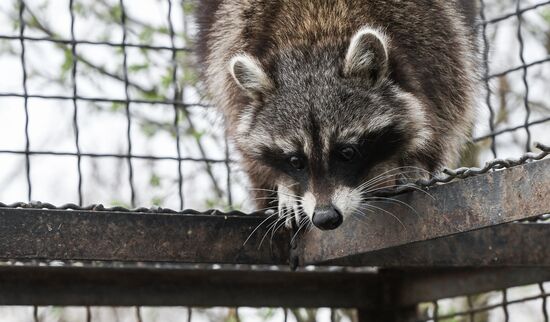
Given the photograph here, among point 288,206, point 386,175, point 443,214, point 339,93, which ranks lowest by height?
point 443,214

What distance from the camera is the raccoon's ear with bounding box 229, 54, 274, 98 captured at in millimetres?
4901

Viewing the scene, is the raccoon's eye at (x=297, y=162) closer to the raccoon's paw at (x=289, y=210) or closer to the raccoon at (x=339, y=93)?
the raccoon at (x=339, y=93)

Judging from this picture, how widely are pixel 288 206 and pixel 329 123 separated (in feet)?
1.69

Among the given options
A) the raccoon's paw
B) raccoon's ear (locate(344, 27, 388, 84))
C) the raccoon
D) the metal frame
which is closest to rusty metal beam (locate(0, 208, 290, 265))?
the metal frame

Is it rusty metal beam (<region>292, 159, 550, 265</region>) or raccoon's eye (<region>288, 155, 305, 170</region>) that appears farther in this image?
raccoon's eye (<region>288, 155, 305, 170</region>)

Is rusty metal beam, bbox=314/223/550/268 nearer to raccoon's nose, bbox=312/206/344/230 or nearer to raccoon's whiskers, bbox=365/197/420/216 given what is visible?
raccoon's whiskers, bbox=365/197/420/216

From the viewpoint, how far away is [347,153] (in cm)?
459

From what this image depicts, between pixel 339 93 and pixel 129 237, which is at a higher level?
pixel 339 93

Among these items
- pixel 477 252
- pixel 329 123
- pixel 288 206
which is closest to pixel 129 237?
pixel 288 206

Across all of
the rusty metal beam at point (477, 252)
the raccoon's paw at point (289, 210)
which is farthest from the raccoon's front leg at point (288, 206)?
the rusty metal beam at point (477, 252)

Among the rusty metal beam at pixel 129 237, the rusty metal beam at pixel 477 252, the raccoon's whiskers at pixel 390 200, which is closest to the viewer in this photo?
the raccoon's whiskers at pixel 390 200

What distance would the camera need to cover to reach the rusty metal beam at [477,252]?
15.8ft

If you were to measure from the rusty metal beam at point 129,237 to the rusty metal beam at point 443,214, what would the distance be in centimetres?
29

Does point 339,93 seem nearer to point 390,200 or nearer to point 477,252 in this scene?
point 390,200
